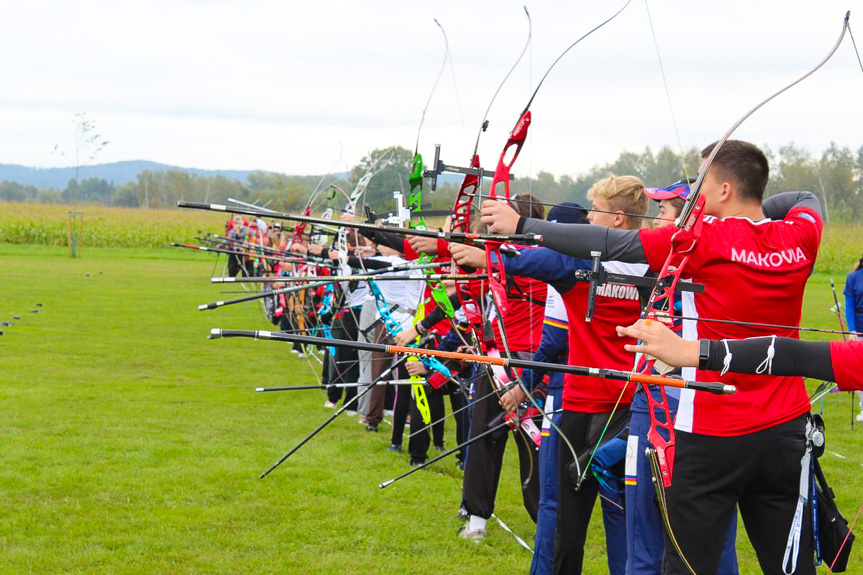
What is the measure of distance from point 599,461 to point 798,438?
0.76m

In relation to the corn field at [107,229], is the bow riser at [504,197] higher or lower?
higher

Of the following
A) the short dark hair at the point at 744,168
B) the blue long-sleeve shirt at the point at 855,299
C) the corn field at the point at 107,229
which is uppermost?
the short dark hair at the point at 744,168

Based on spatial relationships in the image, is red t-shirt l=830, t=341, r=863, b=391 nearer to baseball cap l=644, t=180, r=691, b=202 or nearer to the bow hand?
the bow hand

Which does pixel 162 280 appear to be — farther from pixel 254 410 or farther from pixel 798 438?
pixel 798 438

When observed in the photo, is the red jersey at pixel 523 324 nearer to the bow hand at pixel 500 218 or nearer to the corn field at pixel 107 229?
the bow hand at pixel 500 218

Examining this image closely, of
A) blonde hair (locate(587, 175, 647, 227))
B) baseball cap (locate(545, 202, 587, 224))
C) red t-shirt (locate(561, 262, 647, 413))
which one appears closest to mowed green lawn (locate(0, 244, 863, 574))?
red t-shirt (locate(561, 262, 647, 413))

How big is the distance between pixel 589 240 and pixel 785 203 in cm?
111

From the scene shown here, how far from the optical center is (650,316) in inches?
106

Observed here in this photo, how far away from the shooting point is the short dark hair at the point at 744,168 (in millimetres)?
2809

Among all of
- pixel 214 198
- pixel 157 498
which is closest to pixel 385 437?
pixel 157 498

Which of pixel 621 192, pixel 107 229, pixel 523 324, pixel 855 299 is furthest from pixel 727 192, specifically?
pixel 107 229

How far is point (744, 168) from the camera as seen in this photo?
9.22 feet

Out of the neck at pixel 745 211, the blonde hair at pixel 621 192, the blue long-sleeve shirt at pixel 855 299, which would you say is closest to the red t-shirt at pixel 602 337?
the blonde hair at pixel 621 192

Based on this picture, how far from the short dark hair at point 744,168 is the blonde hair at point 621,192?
30.9 inches
